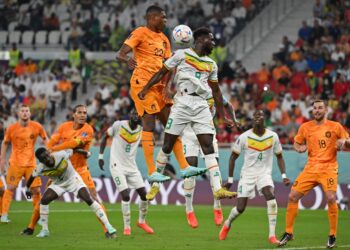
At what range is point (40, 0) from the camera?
49156mm

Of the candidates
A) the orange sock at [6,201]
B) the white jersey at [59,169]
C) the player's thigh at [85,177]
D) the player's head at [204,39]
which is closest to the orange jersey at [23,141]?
the orange sock at [6,201]

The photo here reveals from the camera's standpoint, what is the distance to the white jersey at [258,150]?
21.3 metres

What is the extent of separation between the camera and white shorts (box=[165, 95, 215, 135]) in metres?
18.0

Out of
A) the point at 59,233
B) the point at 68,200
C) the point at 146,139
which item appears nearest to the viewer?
the point at 146,139

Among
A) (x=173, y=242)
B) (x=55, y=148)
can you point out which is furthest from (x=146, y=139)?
(x=55, y=148)

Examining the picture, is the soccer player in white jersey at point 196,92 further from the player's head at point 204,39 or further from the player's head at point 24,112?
the player's head at point 24,112

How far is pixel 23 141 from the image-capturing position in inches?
1017

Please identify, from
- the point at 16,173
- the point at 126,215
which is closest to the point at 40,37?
the point at 16,173

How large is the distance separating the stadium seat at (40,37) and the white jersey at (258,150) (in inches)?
1053

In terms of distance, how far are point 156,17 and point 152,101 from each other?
1.54 metres

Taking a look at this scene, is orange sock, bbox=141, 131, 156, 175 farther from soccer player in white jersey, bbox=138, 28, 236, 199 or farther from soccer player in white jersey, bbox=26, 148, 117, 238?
soccer player in white jersey, bbox=26, 148, 117, 238

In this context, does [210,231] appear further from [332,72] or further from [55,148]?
[332,72]

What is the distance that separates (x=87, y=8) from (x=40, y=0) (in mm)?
2657

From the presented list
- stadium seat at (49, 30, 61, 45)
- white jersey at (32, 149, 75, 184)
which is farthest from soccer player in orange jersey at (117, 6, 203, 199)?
stadium seat at (49, 30, 61, 45)
